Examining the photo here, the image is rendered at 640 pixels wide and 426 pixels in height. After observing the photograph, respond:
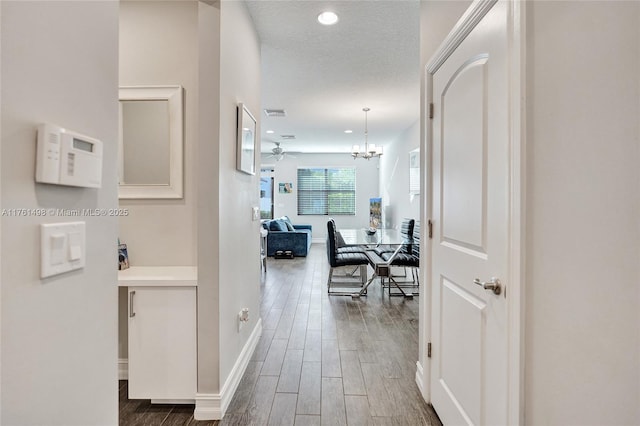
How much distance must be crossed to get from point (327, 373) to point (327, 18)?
270 centimetres

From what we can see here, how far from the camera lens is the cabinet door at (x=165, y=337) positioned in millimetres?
1922

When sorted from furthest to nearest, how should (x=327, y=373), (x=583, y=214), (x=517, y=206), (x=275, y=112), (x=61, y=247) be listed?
(x=275, y=112) < (x=327, y=373) < (x=517, y=206) < (x=583, y=214) < (x=61, y=247)

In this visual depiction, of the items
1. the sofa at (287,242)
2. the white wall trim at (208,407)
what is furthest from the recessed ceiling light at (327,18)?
the sofa at (287,242)

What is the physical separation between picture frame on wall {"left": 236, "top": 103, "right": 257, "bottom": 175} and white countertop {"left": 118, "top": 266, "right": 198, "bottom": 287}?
0.78 meters

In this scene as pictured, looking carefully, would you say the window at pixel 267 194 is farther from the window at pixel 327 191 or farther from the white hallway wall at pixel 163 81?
the white hallway wall at pixel 163 81

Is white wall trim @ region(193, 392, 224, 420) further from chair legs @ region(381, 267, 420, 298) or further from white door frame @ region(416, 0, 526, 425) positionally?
chair legs @ region(381, 267, 420, 298)

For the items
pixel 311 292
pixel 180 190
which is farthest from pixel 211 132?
pixel 311 292

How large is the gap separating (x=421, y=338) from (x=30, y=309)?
204 centimetres

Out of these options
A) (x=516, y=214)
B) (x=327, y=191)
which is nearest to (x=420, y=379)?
(x=516, y=214)

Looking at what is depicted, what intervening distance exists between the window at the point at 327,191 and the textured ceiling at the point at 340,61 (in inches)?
144

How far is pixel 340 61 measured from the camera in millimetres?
3490

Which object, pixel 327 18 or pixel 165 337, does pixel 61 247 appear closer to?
pixel 165 337

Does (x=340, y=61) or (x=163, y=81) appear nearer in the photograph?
(x=163, y=81)

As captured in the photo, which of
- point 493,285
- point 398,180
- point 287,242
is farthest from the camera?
point 398,180
